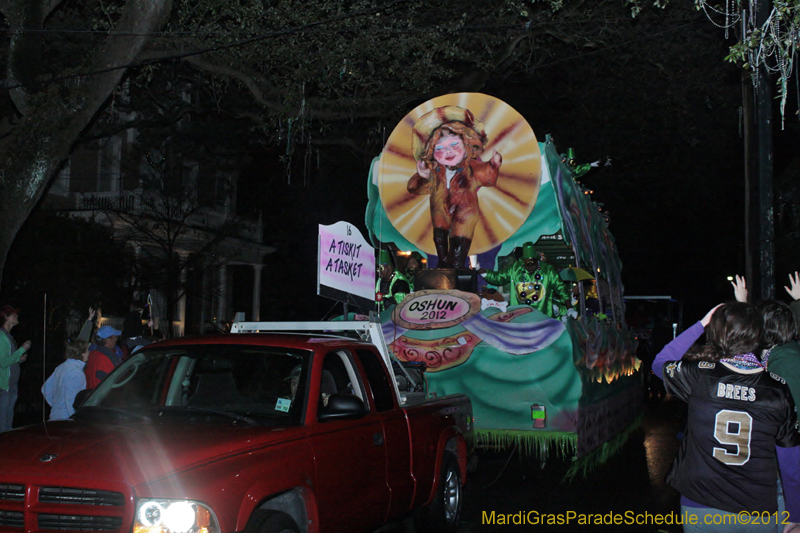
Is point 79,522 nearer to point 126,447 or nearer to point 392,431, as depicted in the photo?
point 126,447

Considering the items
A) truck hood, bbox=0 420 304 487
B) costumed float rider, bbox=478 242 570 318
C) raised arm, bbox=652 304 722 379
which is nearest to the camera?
truck hood, bbox=0 420 304 487

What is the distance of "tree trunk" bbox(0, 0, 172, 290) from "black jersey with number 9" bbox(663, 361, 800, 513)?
9030mm

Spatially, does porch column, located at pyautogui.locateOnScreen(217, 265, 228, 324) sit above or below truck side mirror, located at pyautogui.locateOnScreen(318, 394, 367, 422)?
below

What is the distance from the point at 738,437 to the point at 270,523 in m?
2.44

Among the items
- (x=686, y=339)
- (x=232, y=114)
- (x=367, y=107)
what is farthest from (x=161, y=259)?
(x=686, y=339)

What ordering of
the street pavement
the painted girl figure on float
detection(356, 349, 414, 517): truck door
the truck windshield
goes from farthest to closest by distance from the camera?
the painted girl figure on float → the street pavement → detection(356, 349, 414, 517): truck door → the truck windshield

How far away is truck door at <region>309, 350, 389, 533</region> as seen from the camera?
4.79 metres

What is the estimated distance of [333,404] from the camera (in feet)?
15.9

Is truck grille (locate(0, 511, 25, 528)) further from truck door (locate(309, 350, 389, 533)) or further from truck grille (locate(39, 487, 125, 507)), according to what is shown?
truck door (locate(309, 350, 389, 533))

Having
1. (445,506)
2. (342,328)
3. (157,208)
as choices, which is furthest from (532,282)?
(157,208)

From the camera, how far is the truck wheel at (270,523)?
4156 millimetres

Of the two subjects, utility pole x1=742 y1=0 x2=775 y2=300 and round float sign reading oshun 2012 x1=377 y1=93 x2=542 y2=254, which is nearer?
utility pole x1=742 y1=0 x2=775 y2=300

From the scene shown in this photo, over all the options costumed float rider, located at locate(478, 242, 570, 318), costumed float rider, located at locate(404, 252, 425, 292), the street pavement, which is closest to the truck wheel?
the street pavement

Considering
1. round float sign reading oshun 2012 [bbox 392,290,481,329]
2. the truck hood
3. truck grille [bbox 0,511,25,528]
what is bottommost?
truck grille [bbox 0,511,25,528]
